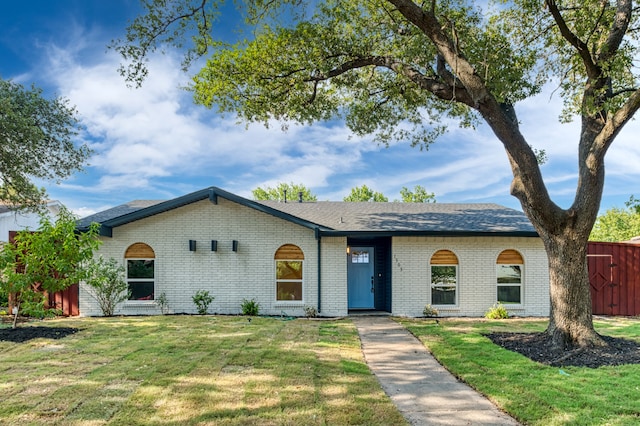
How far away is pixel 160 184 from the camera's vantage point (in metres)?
19.1

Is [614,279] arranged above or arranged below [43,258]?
below

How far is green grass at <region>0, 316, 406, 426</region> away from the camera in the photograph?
14.1 ft

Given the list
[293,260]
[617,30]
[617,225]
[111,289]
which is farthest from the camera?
[617,225]

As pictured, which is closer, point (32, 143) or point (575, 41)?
point (575, 41)

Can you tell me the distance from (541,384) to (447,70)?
7150 mm

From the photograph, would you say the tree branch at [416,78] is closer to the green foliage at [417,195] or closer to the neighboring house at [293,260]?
the neighboring house at [293,260]

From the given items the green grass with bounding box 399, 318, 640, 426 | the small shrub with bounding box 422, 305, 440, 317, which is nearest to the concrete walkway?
the green grass with bounding box 399, 318, 640, 426

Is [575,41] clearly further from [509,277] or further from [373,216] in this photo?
[373,216]

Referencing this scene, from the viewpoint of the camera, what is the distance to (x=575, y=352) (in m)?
7.00

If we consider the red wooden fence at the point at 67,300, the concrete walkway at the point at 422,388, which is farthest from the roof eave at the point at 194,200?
the concrete walkway at the point at 422,388

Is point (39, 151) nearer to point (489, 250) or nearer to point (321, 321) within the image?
point (321, 321)

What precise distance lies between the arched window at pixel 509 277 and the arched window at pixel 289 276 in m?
6.10

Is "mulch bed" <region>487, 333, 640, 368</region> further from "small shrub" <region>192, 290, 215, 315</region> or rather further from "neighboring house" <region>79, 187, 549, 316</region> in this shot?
"small shrub" <region>192, 290, 215, 315</region>

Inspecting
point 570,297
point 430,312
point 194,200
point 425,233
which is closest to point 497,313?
point 430,312
